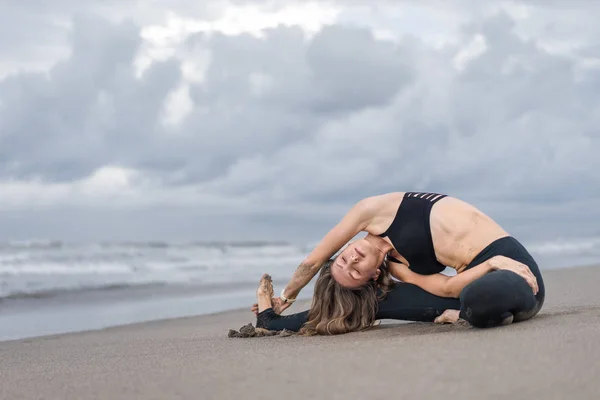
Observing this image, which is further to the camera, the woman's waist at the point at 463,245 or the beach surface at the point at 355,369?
the woman's waist at the point at 463,245

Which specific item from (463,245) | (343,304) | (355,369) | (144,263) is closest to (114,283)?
(144,263)

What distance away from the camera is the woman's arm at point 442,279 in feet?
14.3

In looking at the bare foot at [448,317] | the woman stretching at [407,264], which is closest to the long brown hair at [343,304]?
the woman stretching at [407,264]

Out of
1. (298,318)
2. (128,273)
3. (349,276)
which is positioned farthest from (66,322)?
(128,273)

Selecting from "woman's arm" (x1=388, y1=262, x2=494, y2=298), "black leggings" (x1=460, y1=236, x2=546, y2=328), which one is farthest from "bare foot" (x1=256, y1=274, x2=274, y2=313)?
"black leggings" (x1=460, y1=236, x2=546, y2=328)

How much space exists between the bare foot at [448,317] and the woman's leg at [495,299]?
50cm

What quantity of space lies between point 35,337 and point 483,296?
14.1 feet

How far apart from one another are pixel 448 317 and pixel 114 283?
8.78 meters

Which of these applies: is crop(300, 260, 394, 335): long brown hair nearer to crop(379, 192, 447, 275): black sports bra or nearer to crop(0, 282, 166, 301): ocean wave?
crop(379, 192, 447, 275): black sports bra

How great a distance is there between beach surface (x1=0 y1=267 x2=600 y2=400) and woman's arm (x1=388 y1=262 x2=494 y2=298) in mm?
243

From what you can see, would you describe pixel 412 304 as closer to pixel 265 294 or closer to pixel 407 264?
pixel 407 264

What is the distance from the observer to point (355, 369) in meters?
2.93

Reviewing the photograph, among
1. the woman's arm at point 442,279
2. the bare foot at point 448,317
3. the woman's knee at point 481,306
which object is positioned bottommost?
the bare foot at point 448,317

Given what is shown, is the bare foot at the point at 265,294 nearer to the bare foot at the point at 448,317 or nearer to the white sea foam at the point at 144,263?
the bare foot at the point at 448,317
